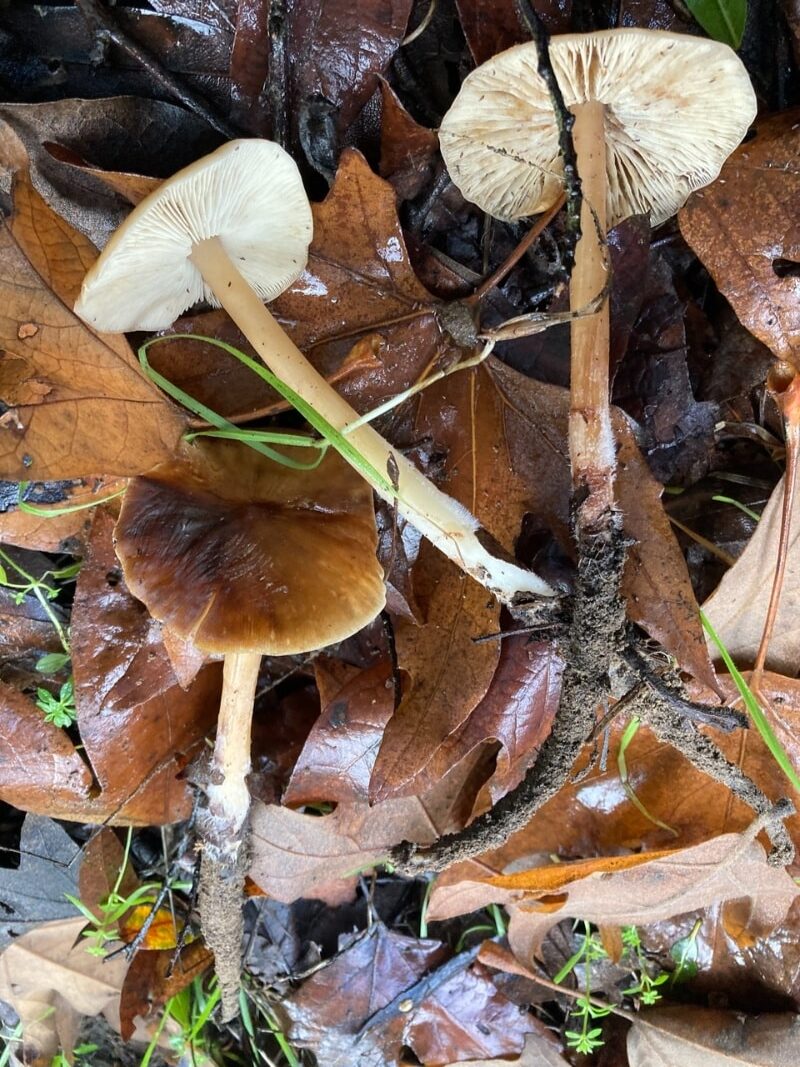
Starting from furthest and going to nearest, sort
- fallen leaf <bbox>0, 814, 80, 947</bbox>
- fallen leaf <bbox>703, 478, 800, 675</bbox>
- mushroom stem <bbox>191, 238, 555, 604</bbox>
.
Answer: fallen leaf <bbox>0, 814, 80, 947</bbox> → fallen leaf <bbox>703, 478, 800, 675</bbox> → mushroom stem <bbox>191, 238, 555, 604</bbox>

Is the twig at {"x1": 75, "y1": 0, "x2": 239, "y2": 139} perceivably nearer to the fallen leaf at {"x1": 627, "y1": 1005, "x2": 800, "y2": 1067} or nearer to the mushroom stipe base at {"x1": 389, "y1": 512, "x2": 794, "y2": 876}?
the mushroom stipe base at {"x1": 389, "y1": 512, "x2": 794, "y2": 876}

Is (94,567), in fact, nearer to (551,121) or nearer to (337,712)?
(337,712)

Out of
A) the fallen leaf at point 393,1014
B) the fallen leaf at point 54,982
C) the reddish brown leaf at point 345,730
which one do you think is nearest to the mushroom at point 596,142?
the reddish brown leaf at point 345,730

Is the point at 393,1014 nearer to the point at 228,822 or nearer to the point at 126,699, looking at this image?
the point at 228,822

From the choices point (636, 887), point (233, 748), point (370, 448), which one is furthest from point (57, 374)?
point (636, 887)

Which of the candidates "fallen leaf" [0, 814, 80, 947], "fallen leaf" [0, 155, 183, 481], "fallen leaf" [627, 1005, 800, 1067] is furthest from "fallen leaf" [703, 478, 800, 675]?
"fallen leaf" [0, 814, 80, 947]

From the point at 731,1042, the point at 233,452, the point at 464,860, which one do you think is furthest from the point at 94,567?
the point at 731,1042
